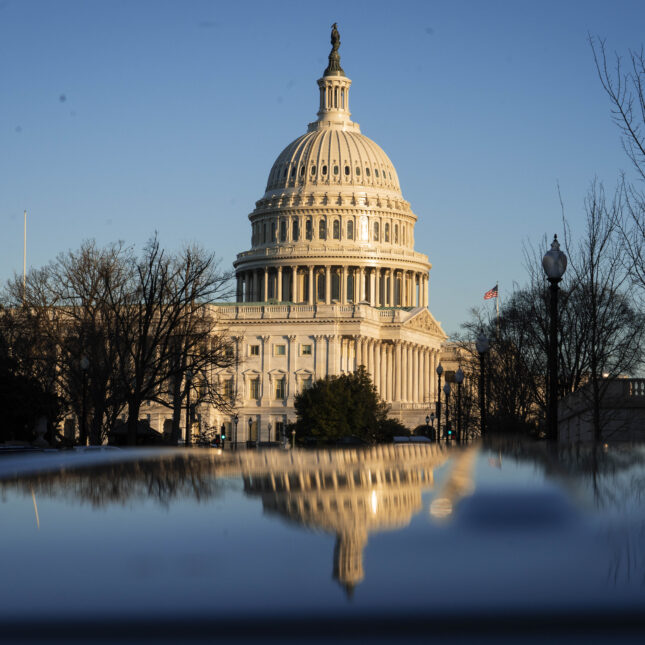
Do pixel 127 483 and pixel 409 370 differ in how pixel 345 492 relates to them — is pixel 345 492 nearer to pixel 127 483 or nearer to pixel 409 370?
pixel 127 483

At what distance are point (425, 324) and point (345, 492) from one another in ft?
604

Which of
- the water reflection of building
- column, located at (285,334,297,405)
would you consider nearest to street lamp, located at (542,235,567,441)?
the water reflection of building

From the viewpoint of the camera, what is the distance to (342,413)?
117312 mm

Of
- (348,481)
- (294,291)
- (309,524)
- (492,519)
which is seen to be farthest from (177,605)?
(294,291)

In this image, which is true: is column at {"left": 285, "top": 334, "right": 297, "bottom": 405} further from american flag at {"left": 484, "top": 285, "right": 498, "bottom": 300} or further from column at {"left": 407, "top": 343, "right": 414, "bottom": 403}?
american flag at {"left": 484, "top": 285, "right": 498, "bottom": 300}

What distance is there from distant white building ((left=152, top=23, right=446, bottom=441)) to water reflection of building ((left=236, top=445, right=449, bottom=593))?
152460mm

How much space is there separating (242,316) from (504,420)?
124 metres

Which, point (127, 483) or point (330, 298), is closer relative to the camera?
point (127, 483)

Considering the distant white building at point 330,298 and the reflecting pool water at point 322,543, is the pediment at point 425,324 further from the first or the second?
the reflecting pool water at point 322,543

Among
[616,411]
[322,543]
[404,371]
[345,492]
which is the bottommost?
[322,543]

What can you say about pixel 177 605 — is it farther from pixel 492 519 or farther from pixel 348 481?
pixel 348 481

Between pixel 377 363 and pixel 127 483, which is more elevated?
pixel 377 363

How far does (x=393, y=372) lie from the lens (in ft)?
578

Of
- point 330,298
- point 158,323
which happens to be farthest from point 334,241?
point 158,323
